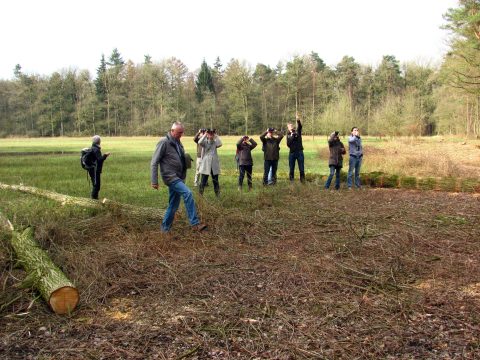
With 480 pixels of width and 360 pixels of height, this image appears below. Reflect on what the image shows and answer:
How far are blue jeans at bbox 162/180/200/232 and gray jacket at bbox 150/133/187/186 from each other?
0.43 feet

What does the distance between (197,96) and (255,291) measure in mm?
69022

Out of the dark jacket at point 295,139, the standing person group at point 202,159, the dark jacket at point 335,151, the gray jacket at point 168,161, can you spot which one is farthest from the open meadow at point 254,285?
the dark jacket at point 295,139

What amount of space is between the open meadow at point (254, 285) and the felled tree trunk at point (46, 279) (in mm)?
116

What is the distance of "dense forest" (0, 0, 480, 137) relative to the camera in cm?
6247

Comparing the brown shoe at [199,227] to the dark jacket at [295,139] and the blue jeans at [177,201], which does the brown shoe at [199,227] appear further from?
the dark jacket at [295,139]

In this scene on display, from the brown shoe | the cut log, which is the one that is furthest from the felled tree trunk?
the brown shoe

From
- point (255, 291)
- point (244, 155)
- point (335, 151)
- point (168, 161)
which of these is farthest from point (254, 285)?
point (335, 151)

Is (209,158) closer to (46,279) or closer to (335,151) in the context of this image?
(335,151)

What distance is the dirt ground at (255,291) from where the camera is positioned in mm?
3746

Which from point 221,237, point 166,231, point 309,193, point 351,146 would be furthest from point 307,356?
point 351,146

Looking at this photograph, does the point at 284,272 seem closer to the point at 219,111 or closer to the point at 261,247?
the point at 261,247

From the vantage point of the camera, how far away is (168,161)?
739 centimetres

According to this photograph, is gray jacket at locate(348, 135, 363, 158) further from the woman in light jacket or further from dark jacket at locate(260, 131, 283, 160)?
the woman in light jacket

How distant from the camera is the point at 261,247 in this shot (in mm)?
6824
